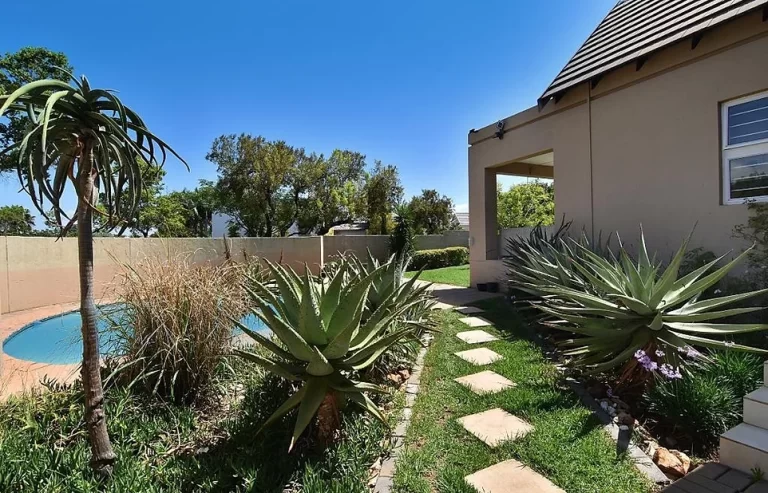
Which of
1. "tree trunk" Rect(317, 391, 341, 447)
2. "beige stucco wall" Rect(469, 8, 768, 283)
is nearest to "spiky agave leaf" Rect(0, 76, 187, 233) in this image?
"tree trunk" Rect(317, 391, 341, 447)

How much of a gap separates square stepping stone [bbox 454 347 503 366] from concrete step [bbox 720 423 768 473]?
265 centimetres

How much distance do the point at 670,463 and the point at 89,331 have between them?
167 inches

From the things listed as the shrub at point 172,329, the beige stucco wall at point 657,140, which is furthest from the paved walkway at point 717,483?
the beige stucco wall at point 657,140

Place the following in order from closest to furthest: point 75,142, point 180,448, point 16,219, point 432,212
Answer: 1. point 75,142
2. point 180,448
3. point 16,219
4. point 432,212

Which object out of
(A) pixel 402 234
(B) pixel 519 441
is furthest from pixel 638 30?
(A) pixel 402 234

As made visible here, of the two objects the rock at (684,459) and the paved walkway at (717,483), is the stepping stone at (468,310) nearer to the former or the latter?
the rock at (684,459)

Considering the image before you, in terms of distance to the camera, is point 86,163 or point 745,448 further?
point 745,448

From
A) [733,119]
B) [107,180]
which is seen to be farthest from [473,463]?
[733,119]

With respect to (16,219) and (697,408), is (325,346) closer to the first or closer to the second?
(697,408)

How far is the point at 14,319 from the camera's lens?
10.3 metres

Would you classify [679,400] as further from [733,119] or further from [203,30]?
[203,30]

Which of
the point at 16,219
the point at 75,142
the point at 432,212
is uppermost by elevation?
the point at 16,219

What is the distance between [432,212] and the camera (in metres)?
33.0

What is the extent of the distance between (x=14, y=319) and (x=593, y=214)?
14896 millimetres
